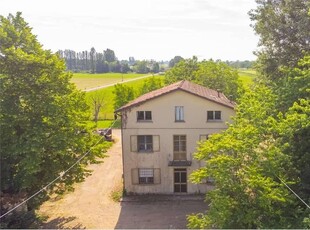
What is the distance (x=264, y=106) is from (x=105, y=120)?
52548 millimetres

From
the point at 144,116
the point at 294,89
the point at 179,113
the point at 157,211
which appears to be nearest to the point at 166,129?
the point at 179,113

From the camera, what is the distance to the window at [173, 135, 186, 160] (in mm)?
30312

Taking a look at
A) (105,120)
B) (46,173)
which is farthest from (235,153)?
(105,120)

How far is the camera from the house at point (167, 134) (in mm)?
29781

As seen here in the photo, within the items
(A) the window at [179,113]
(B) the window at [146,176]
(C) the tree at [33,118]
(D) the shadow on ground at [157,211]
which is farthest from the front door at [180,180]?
(C) the tree at [33,118]

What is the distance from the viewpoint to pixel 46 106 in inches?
Answer: 915

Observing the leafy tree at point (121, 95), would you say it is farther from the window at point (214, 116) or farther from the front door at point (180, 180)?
the window at point (214, 116)

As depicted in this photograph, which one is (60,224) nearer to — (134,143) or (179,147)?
(134,143)

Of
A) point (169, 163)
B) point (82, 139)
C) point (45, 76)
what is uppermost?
point (45, 76)

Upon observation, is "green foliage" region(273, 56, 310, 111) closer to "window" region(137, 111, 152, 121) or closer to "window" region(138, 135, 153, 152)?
"window" region(137, 111, 152, 121)

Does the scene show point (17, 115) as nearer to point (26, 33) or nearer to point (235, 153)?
point (26, 33)

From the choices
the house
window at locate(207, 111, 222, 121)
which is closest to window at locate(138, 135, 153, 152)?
the house

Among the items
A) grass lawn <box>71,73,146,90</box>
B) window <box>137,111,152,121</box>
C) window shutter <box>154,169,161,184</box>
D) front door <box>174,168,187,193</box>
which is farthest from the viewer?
grass lawn <box>71,73,146,90</box>

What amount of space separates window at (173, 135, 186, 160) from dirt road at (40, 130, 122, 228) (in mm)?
6404
